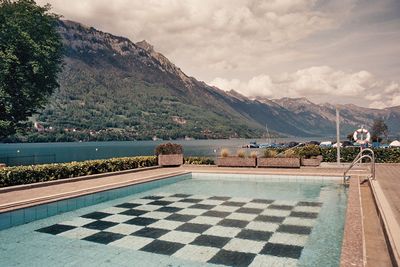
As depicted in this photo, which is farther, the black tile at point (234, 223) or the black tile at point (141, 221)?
the black tile at point (141, 221)

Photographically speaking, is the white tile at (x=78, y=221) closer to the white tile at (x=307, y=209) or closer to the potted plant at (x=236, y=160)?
the white tile at (x=307, y=209)

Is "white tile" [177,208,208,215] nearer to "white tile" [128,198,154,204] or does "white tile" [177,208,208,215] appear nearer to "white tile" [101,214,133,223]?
"white tile" [101,214,133,223]

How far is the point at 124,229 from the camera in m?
8.67

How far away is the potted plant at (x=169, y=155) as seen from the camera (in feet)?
73.7

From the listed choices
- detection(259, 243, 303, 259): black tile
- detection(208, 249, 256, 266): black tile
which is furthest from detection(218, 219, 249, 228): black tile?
detection(208, 249, 256, 266): black tile

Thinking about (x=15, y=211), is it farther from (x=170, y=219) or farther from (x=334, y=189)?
(x=334, y=189)

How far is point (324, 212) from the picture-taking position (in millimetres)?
10461

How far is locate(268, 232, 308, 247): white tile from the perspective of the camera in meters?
7.41

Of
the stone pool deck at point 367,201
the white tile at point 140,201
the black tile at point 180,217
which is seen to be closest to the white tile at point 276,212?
the stone pool deck at point 367,201

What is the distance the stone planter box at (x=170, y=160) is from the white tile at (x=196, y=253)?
50.4 feet

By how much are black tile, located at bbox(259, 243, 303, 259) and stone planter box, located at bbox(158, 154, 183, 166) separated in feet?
51.4

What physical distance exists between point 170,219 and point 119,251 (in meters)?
2.78

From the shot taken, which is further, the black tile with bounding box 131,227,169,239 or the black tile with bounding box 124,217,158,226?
the black tile with bounding box 124,217,158,226

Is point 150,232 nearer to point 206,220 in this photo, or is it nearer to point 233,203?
point 206,220
